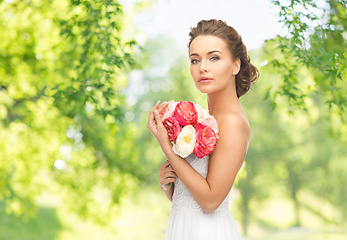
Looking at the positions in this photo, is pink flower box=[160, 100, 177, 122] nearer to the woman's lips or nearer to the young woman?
the young woman

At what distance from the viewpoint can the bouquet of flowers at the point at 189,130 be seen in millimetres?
1712

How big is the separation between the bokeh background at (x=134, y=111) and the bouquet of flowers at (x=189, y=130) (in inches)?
65.0

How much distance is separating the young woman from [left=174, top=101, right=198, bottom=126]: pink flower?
11 cm

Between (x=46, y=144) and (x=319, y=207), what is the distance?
46.9ft

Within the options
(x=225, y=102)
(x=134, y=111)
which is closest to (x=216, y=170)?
(x=225, y=102)

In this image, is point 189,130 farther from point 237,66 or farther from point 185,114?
point 237,66

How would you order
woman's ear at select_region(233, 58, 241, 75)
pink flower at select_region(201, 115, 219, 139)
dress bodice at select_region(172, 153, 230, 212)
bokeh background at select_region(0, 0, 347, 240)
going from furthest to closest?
bokeh background at select_region(0, 0, 347, 240) → woman's ear at select_region(233, 58, 241, 75) → dress bodice at select_region(172, 153, 230, 212) → pink flower at select_region(201, 115, 219, 139)

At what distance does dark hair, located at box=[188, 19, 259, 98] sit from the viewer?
6.48 ft

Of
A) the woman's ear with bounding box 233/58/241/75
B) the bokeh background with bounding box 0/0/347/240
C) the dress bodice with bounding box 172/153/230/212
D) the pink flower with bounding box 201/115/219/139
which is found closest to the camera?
the pink flower with bounding box 201/115/219/139

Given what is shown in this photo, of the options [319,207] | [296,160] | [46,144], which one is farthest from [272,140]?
[46,144]

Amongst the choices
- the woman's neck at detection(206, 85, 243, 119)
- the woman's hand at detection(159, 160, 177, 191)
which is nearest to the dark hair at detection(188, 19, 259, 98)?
the woman's neck at detection(206, 85, 243, 119)

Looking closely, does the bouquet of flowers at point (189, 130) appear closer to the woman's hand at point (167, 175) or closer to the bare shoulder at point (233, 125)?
the bare shoulder at point (233, 125)

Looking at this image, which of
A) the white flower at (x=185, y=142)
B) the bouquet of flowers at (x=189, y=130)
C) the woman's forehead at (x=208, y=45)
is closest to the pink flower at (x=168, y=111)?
the bouquet of flowers at (x=189, y=130)

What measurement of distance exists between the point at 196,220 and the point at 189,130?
558 millimetres
